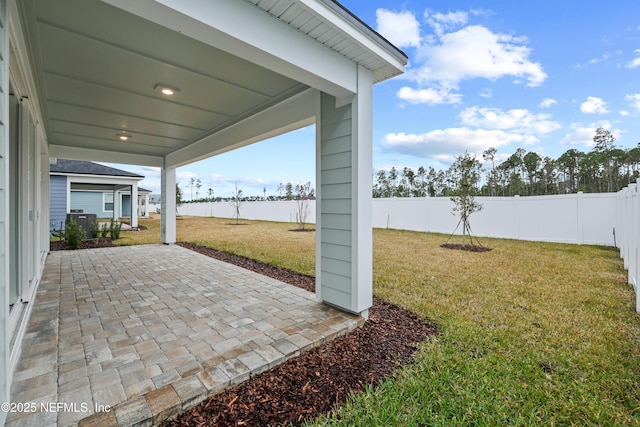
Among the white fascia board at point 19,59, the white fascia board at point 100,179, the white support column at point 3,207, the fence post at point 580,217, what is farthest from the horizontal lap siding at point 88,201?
the fence post at point 580,217

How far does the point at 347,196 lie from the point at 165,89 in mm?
2749

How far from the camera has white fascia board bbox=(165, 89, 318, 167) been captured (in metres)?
3.73

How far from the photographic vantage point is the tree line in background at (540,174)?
11.5m

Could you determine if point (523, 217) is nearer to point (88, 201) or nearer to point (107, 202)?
point (107, 202)

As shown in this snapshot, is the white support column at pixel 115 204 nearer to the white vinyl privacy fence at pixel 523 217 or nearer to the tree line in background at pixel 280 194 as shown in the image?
the tree line in background at pixel 280 194

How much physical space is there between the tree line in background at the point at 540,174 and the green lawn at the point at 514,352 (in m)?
4.74

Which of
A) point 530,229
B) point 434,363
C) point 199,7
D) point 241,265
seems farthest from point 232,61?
point 530,229

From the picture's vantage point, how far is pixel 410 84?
8297 mm

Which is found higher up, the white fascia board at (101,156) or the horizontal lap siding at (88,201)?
the white fascia board at (101,156)

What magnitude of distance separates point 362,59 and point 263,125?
214cm

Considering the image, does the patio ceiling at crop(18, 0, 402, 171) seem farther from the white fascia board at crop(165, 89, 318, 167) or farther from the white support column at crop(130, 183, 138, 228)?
the white support column at crop(130, 183, 138, 228)

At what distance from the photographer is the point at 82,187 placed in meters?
16.4

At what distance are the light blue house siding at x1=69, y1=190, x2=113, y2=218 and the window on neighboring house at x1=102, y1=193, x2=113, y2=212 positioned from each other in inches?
4.8

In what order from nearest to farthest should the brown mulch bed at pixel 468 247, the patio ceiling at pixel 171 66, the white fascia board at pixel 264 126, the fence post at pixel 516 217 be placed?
the patio ceiling at pixel 171 66 → the white fascia board at pixel 264 126 → the brown mulch bed at pixel 468 247 → the fence post at pixel 516 217
